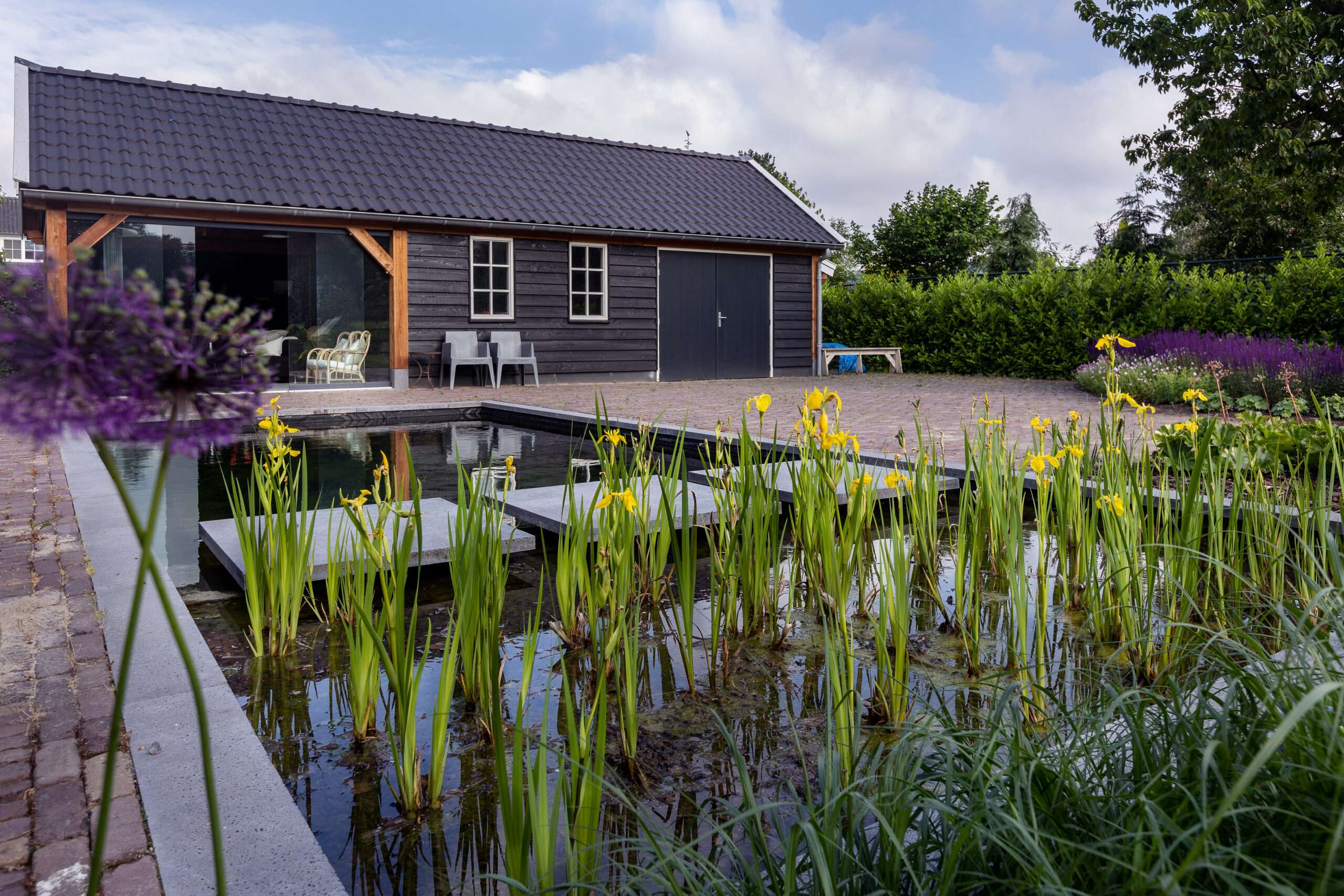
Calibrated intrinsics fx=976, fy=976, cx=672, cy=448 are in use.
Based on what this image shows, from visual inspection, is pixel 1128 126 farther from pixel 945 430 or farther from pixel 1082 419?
pixel 945 430

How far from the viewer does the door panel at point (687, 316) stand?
15.0m

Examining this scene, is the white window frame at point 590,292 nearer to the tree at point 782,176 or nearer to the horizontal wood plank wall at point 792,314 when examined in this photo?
the horizontal wood plank wall at point 792,314

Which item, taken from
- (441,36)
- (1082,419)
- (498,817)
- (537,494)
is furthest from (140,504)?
(441,36)

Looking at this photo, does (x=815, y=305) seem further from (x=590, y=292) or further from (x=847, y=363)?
(x=590, y=292)

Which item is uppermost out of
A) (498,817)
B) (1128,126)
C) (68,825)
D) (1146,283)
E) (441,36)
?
(441,36)

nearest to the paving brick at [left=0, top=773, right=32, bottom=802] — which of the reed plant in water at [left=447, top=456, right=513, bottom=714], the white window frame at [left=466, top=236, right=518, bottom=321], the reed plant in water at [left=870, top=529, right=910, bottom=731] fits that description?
the reed plant in water at [left=447, top=456, right=513, bottom=714]

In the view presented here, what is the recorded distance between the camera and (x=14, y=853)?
1.56 meters

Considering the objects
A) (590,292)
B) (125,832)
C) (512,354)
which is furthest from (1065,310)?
(125,832)

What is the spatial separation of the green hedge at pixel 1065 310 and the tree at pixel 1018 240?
49.3 feet

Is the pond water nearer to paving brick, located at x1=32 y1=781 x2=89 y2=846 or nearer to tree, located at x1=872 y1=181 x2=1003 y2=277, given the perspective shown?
paving brick, located at x1=32 y1=781 x2=89 y2=846

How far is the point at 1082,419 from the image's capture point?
27.9ft

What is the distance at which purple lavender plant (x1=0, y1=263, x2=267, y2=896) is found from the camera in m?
0.73

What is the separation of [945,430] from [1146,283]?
25.6 ft

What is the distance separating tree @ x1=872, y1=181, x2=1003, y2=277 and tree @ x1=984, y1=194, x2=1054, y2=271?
13.5 feet
